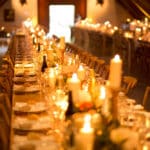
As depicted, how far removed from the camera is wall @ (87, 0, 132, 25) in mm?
20734

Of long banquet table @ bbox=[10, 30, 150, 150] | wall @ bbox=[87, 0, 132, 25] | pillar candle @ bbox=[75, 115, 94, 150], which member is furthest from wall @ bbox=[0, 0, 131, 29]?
pillar candle @ bbox=[75, 115, 94, 150]

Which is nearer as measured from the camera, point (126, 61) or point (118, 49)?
point (126, 61)

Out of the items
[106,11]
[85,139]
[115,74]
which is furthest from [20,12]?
[85,139]

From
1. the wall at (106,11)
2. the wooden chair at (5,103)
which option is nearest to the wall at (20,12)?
the wall at (106,11)

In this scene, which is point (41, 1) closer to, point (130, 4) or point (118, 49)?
point (130, 4)

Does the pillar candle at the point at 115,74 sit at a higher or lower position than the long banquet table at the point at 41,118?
higher

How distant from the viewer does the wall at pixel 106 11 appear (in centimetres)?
2073

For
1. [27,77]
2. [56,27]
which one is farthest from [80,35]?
[27,77]

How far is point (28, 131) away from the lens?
294 cm

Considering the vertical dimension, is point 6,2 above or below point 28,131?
above

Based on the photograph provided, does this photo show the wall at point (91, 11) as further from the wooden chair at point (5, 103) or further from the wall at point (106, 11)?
the wooden chair at point (5, 103)

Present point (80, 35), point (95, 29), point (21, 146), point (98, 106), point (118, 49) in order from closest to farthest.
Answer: point (21, 146)
point (98, 106)
point (118, 49)
point (95, 29)
point (80, 35)

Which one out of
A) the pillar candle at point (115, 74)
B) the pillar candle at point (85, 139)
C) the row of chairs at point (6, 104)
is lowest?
the row of chairs at point (6, 104)

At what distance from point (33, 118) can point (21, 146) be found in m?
0.68
